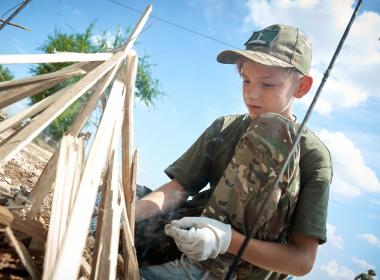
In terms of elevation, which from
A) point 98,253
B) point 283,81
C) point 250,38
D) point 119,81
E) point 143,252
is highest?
point 250,38

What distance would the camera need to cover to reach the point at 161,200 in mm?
2326

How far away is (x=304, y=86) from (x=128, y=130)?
1.58 metres

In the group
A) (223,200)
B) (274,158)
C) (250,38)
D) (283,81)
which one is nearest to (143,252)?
(223,200)

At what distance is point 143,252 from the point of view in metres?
1.93

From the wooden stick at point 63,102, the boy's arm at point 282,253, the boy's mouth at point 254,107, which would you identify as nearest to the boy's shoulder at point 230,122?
the boy's mouth at point 254,107

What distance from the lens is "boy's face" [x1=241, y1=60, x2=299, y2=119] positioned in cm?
228

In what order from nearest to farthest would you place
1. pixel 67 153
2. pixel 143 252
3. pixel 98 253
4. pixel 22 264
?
pixel 22 264
pixel 98 253
pixel 67 153
pixel 143 252

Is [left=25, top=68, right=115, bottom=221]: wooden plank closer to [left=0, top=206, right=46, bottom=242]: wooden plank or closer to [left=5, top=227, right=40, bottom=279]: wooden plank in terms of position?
[left=0, top=206, right=46, bottom=242]: wooden plank

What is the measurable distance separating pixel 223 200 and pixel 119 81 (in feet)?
2.62

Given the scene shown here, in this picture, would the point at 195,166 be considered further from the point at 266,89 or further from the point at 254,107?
the point at 266,89

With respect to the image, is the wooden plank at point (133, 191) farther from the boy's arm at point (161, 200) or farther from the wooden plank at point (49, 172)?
the boy's arm at point (161, 200)

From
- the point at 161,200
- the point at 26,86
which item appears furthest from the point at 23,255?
the point at 161,200

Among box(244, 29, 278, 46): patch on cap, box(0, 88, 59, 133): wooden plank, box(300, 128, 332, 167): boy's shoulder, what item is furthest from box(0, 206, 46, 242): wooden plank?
box(244, 29, 278, 46): patch on cap

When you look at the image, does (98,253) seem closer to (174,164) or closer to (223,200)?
(223,200)
